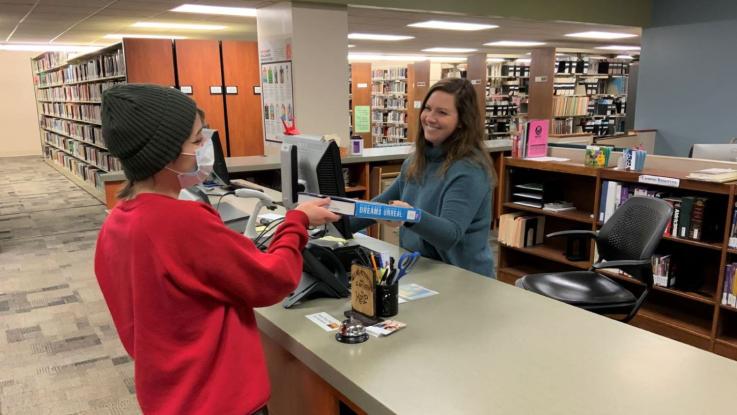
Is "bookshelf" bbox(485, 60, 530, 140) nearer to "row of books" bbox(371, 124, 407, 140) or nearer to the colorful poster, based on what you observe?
"row of books" bbox(371, 124, 407, 140)

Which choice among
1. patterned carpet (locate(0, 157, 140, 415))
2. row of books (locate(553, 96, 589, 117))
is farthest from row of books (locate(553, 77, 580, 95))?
patterned carpet (locate(0, 157, 140, 415))

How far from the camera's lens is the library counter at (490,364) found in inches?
42.9

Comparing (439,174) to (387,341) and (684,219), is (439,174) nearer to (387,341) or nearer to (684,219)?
(387,341)

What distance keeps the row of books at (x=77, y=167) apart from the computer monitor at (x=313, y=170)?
20.3ft

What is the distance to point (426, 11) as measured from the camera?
18.0 ft

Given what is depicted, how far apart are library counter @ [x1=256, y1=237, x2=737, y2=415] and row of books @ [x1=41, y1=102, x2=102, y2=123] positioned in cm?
588

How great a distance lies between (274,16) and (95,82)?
4079mm

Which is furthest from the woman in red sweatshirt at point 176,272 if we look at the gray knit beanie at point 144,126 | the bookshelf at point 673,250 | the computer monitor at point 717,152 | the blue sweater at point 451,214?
the computer monitor at point 717,152

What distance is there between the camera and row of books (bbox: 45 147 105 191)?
26.9ft

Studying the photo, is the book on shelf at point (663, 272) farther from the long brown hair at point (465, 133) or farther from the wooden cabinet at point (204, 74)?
the wooden cabinet at point (204, 74)

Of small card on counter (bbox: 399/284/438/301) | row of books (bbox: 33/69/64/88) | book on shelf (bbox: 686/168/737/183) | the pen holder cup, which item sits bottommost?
small card on counter (bbox: 399/284/438/301)

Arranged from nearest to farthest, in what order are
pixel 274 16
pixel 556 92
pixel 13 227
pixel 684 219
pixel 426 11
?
1. pixel 684 219
2. pixel 274 16
3. pixel 426 11
4. pixel 13 227
5. pixel 556 92

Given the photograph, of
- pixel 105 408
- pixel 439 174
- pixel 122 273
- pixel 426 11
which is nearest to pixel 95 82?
pixel 426 11

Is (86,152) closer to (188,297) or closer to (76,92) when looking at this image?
(76,92)
